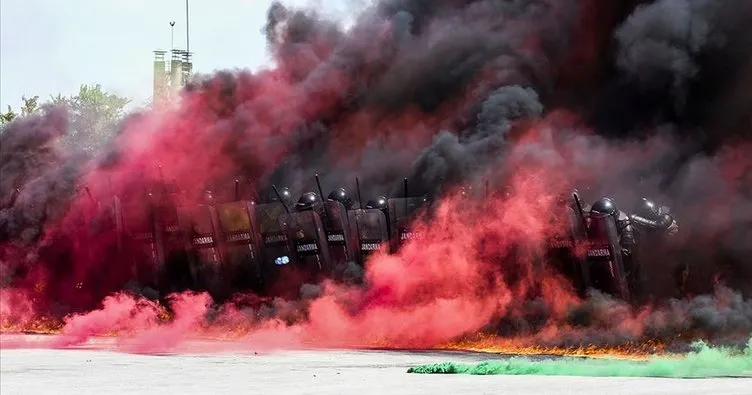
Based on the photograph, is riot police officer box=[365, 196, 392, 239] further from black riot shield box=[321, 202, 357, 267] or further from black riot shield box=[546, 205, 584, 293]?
black riot shield box=[546, 205, 584, 293]

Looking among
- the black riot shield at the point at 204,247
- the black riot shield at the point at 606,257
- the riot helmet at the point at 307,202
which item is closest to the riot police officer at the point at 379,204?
the riot helmet at the point at 307,202

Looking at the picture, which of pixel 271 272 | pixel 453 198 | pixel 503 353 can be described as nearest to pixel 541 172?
pixel 453 198

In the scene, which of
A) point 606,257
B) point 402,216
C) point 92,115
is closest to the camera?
point 606,257

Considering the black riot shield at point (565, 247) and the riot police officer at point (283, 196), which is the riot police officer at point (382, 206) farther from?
the black riot shield at point (565, 247)

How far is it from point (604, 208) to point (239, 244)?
1272 centimetres

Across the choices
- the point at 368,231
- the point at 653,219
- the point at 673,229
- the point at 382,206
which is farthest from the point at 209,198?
the point at 673,229

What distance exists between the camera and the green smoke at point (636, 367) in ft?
73.4

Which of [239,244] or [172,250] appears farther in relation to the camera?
[172,250]

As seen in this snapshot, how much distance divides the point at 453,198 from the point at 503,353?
499 cm

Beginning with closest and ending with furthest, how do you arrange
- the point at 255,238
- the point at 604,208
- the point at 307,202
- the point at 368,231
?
the point at 604,208, the point at 368,231, the point at 307,202, the point at 255,238

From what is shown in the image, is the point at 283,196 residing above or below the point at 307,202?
above

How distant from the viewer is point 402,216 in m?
33.5

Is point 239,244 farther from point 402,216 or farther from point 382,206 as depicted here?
point 402,216

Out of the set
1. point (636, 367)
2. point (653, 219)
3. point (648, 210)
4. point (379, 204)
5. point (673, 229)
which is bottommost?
point (636, 367)
